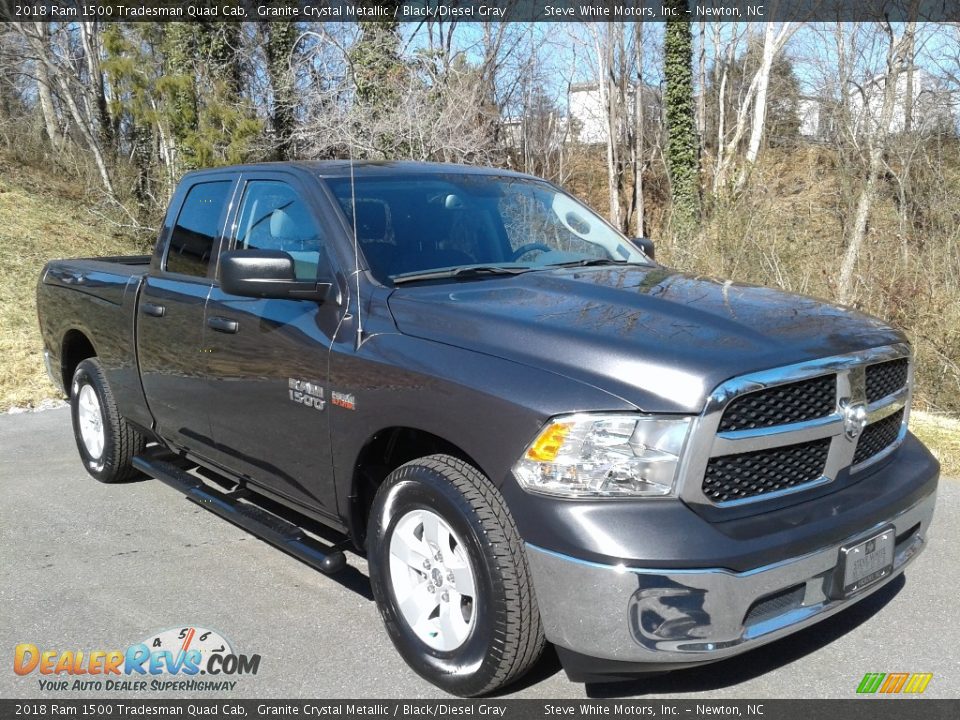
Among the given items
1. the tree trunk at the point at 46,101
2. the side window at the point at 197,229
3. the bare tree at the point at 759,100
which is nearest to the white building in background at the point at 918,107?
the bare tree at the point at 759,100

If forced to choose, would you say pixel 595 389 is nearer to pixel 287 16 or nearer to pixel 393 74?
pixel 393 74

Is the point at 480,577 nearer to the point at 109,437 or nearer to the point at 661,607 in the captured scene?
the point at 661,607

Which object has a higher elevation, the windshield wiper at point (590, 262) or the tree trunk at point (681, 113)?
the tree trunk at point (681, 113)

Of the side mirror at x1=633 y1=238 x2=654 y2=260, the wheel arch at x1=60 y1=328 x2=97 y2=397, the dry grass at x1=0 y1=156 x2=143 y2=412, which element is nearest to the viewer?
the side mirror at x1=633 y1=238 x2=654 y2=260

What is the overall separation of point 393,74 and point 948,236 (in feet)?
30.2

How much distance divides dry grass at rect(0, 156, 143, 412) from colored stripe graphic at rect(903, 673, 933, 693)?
781 centimetres

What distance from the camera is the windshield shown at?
388cm

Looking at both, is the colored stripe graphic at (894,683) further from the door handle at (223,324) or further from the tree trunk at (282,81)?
the tree trunk at (282,81)

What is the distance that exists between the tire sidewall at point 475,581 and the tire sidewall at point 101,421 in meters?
2.95

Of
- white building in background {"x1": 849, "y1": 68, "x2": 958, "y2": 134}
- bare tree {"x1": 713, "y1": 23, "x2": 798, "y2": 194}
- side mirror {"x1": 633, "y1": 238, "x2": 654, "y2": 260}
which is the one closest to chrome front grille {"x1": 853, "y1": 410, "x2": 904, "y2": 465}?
side mirror {"x1": 633, "y1": 238, "x2": 654, "y2": 260}

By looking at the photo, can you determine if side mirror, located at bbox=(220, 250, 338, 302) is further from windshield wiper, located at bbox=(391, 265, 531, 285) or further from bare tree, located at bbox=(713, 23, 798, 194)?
bare tree, located at bbox=(713, 23, 798, 194)

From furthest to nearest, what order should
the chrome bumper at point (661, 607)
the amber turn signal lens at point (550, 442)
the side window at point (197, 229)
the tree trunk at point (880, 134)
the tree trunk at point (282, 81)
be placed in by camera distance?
the tree trunk at point (282, 81)
the tree trunk at point (880, 134)
the side window at point (197, 229)
the amber turn signal lens at point (550, 442)
the chrome bumper at point (661, 607)

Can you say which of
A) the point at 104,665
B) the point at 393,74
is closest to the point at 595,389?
the point at 104,665
